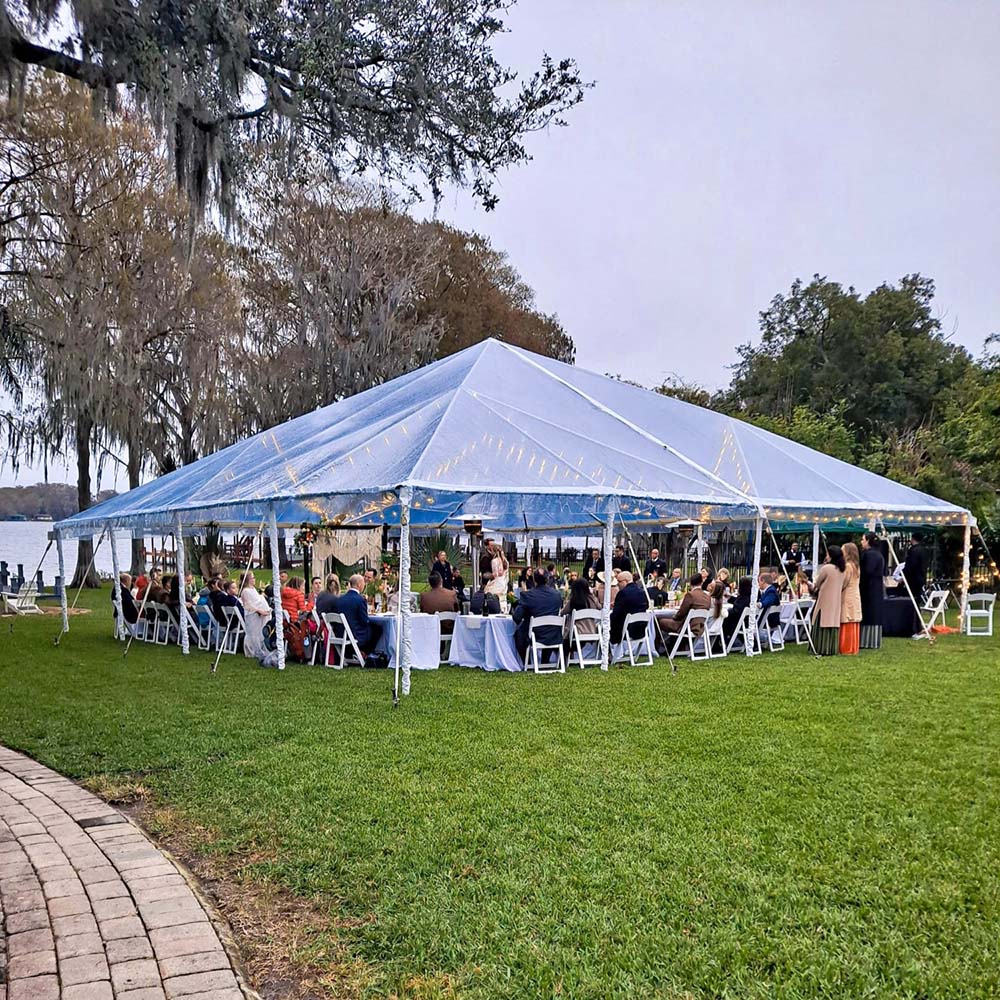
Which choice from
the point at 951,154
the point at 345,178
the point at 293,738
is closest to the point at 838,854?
the point at 293,738

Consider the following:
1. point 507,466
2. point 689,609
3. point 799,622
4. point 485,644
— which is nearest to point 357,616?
point 485,644

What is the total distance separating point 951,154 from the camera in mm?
17891

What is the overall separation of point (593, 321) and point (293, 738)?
34.3m

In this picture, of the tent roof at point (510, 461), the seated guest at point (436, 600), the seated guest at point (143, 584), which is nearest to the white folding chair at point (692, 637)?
the tent roof at point (510, 461)

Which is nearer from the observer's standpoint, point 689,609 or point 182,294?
point 689,609

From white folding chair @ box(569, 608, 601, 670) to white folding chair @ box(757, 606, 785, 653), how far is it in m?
2.94

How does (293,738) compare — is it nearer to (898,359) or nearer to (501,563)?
(501,563)

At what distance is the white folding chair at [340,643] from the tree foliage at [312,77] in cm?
485

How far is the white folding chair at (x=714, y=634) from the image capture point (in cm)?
1097

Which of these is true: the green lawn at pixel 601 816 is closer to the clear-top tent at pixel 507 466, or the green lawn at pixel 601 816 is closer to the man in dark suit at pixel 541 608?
the man in dark suit at pixel 541 608

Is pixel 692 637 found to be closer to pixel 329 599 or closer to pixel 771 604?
pixel 771 604

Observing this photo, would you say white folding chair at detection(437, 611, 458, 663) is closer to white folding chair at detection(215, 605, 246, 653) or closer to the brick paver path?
white folding chair at detection(215, 605, 246, 653)

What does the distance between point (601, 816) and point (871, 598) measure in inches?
348

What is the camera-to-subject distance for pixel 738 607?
37.7 feet
